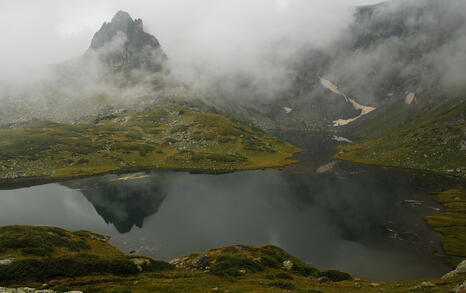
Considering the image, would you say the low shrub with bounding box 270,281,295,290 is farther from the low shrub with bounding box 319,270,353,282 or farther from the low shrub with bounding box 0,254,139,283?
the low shrub with bounding box 0,254,139,283

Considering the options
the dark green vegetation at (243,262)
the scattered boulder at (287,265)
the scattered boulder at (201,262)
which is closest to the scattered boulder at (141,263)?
the dark green vegetation at (243,262)

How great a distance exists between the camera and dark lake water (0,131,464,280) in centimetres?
8469

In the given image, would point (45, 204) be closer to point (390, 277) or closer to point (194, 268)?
point (194, 268)

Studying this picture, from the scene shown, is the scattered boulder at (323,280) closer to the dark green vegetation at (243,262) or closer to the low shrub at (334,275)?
the low shrub at (334,275)

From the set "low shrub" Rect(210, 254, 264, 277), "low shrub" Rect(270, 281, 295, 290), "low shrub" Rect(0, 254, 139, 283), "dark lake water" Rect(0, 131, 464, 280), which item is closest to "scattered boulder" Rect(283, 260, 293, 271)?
"low shrub" Rect(210, 254, 264, 277)

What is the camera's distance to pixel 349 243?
299 ft

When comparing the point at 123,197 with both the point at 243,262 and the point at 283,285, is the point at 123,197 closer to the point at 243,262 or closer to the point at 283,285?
the point at 243,262

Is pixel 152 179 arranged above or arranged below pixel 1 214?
above

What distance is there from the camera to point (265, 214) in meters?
117

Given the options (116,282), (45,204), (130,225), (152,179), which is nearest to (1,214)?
(45,204)

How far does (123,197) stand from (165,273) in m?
101

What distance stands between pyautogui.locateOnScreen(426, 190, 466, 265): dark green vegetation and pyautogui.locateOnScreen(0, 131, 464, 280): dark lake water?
3.85 m

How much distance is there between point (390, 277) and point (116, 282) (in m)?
67.0

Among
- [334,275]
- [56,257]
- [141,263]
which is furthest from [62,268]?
[334,275]
